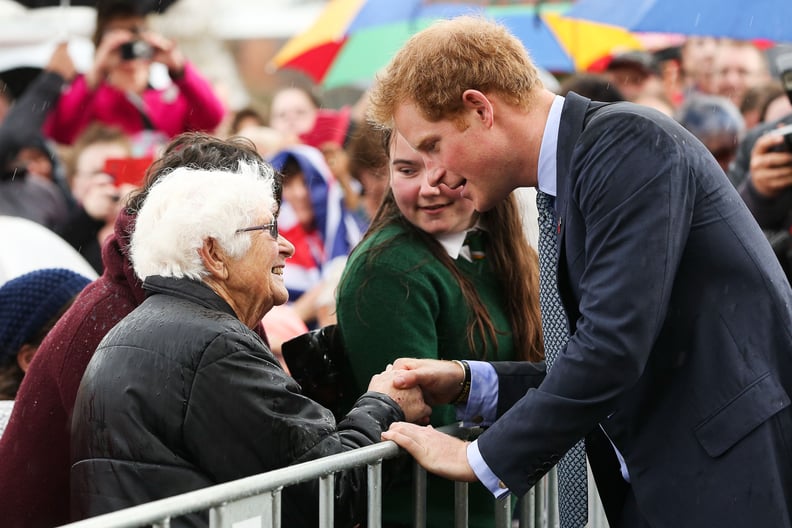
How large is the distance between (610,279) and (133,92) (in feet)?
20.1

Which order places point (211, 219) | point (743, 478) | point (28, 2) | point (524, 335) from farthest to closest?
point (28, 2) → point (524, 335) → point (211, 219) → point (743, 478)

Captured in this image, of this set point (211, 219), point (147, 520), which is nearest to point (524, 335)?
point (211, 219)

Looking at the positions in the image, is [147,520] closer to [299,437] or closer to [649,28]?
[299,437]

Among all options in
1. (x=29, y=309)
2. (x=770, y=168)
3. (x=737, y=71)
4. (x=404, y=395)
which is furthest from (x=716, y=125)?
(x=404, y=395)

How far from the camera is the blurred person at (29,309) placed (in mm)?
4086

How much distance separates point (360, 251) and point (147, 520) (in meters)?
1.51

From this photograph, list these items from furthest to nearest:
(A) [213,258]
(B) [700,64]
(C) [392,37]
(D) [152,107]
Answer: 1. (B) [700,64]
2. (C) [392,37]
3. (D) [152,107]
4. (A) [213,258]

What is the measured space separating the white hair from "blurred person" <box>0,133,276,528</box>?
0.15 meters

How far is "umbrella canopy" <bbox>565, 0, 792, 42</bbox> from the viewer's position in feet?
25.1

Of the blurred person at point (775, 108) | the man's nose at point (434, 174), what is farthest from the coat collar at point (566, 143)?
the blurred person at point (775, 108)

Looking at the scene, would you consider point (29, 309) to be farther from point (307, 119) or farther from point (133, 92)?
point (307, 119)

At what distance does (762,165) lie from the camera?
5.30 metres

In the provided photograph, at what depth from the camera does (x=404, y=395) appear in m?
3.14

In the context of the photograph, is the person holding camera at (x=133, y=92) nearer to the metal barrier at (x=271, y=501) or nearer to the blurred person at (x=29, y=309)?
the blurred person at (x=29, y=309)
